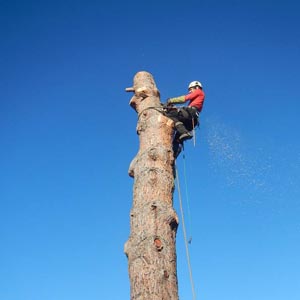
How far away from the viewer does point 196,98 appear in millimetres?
6027

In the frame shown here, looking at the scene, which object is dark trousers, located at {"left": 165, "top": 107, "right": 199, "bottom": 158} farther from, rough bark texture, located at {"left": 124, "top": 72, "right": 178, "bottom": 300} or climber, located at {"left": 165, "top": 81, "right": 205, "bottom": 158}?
rough bark texture, located at {"left": 124, "top": 72, "right": 178, "bottom": 300}

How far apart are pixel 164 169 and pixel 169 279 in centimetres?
133

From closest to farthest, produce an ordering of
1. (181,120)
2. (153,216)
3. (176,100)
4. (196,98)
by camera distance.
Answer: (153,216), (181,120), (176,100), (196,98)

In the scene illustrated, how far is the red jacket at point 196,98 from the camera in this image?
5.94m

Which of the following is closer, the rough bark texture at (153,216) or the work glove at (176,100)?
the rough bark texture at (153,216)

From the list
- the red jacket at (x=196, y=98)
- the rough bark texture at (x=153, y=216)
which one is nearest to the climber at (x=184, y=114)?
the red jacket at (x=196, y=98)

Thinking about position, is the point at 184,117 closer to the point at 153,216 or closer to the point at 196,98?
the point at 196,98

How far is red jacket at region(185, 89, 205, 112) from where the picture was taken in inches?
234

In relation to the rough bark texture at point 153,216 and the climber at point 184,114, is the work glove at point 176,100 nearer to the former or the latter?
the climber at point 184,114

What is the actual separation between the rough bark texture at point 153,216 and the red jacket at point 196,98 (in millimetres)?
849

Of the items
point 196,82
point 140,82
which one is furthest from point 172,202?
point 196,82

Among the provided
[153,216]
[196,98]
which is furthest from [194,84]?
[153,216]

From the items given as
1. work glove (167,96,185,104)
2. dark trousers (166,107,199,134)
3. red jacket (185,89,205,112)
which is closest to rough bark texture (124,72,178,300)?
dark trousers (166,107,199,134)

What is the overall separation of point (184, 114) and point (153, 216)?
6.61 feet
